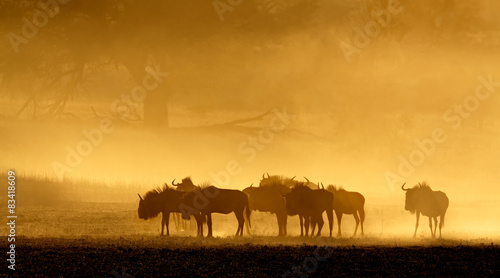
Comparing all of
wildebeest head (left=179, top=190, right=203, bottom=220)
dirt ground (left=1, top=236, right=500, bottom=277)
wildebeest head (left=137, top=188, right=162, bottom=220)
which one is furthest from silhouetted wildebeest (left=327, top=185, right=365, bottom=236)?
wildebeest head (left=137, top=188, right=162, bottom=220)

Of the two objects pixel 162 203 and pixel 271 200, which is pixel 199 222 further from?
pixel 271 200

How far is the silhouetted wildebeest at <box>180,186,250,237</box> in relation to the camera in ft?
101

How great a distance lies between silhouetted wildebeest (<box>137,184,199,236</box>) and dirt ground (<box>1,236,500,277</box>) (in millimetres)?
2619

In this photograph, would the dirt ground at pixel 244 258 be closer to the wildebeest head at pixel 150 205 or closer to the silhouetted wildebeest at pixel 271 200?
the silhouetted wildebeest at pixel 271 200

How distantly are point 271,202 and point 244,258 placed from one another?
9.33 metres

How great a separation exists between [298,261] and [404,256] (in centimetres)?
341

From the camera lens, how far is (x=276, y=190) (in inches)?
1288

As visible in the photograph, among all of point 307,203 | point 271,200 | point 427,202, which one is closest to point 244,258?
point 307,203

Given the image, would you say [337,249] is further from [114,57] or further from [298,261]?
[114,57]

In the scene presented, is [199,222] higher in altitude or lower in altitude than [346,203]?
lower

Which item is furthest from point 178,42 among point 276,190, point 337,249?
point 337,249

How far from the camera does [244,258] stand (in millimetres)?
23219

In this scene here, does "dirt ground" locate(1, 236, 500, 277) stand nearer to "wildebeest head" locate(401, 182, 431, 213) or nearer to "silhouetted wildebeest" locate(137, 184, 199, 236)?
"silhouetted wildebeest" locate(137, 184, 199, 236)

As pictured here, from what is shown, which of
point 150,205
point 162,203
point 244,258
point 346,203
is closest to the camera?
point 244,258
